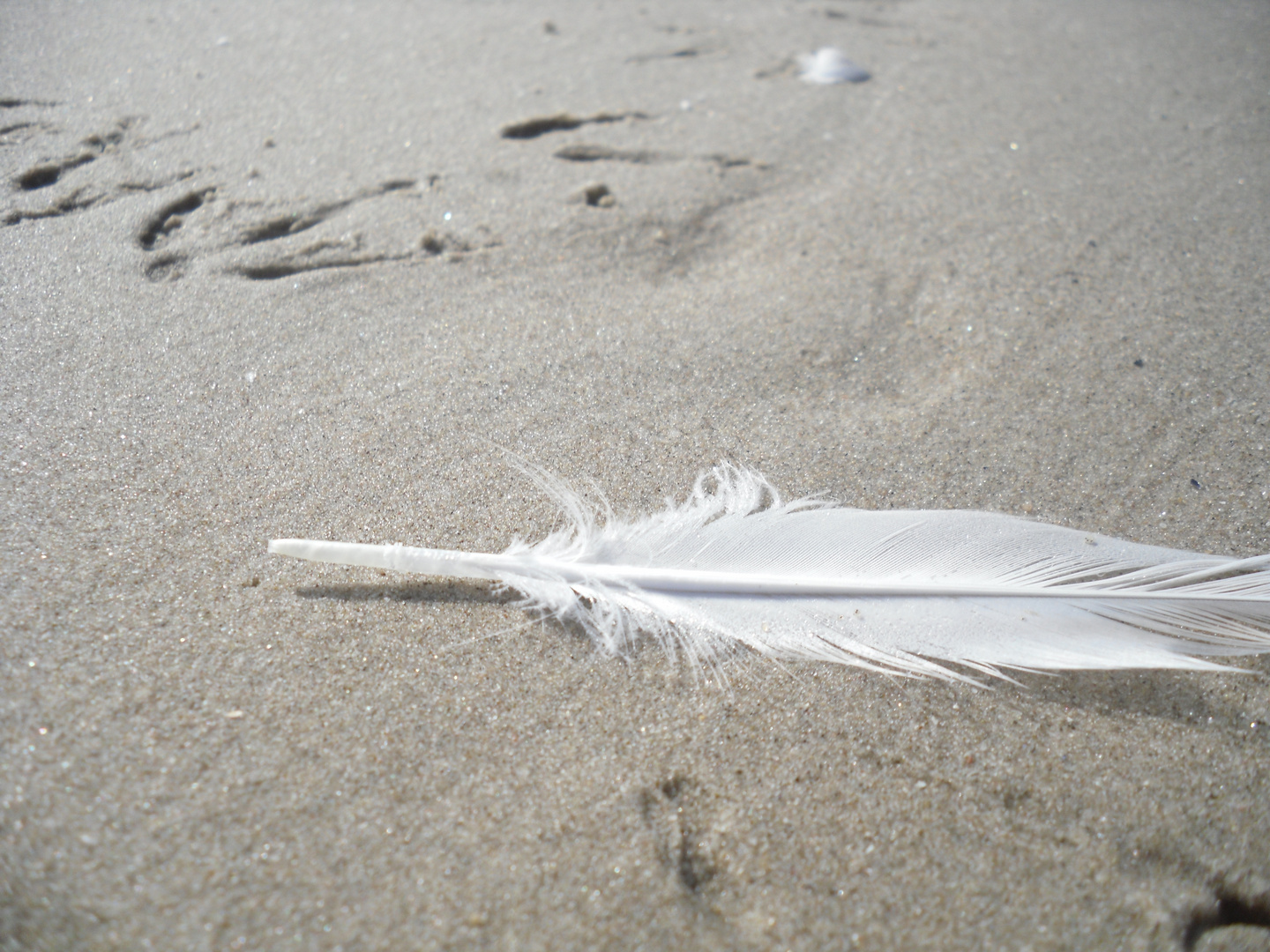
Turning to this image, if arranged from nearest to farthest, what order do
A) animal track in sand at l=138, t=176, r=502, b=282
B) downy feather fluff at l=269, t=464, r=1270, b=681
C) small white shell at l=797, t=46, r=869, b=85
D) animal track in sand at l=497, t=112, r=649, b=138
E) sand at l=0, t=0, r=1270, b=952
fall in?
sand at l=0, t=0, r=1270, b=952, downy feather fluff at l=269, t=464, r=1270, b=681, animal track in sand at l=138, t=176, r=502, b=282, animal track in sand at l=497, t=112, r=649, b=138, small white shell at l=797, t=46, r=869, b=85

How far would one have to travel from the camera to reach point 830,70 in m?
2.97

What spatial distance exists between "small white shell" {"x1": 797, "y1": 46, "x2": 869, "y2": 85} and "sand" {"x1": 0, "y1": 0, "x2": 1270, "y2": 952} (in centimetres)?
11

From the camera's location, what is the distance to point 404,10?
3186 millimetres

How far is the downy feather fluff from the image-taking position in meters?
1.47

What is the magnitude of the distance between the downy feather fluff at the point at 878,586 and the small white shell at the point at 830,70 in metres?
2.19

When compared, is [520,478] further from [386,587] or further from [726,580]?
[726,580]

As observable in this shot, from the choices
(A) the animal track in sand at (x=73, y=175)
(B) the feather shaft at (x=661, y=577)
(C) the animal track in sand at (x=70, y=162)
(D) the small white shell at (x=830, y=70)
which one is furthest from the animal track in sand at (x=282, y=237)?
(D) the small white shell at (x=830, y=70)

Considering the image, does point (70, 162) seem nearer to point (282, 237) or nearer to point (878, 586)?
point (282, 237)

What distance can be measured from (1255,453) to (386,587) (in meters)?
2.18

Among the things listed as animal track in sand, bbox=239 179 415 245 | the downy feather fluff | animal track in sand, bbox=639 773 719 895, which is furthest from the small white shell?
animal track in sand, bbox=639 773 719 895

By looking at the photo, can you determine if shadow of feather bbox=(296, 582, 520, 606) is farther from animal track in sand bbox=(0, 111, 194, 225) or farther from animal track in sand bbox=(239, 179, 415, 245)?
animal track in sand bbox=(0, 111, 194, 225)

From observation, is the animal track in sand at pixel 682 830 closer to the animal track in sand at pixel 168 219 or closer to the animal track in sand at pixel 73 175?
the animal track in sand at pixel 168 219

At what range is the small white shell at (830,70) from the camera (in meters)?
2.95

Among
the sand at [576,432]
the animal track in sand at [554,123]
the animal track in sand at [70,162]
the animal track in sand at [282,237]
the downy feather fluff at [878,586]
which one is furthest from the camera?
the animal track in sand at [554,123]
